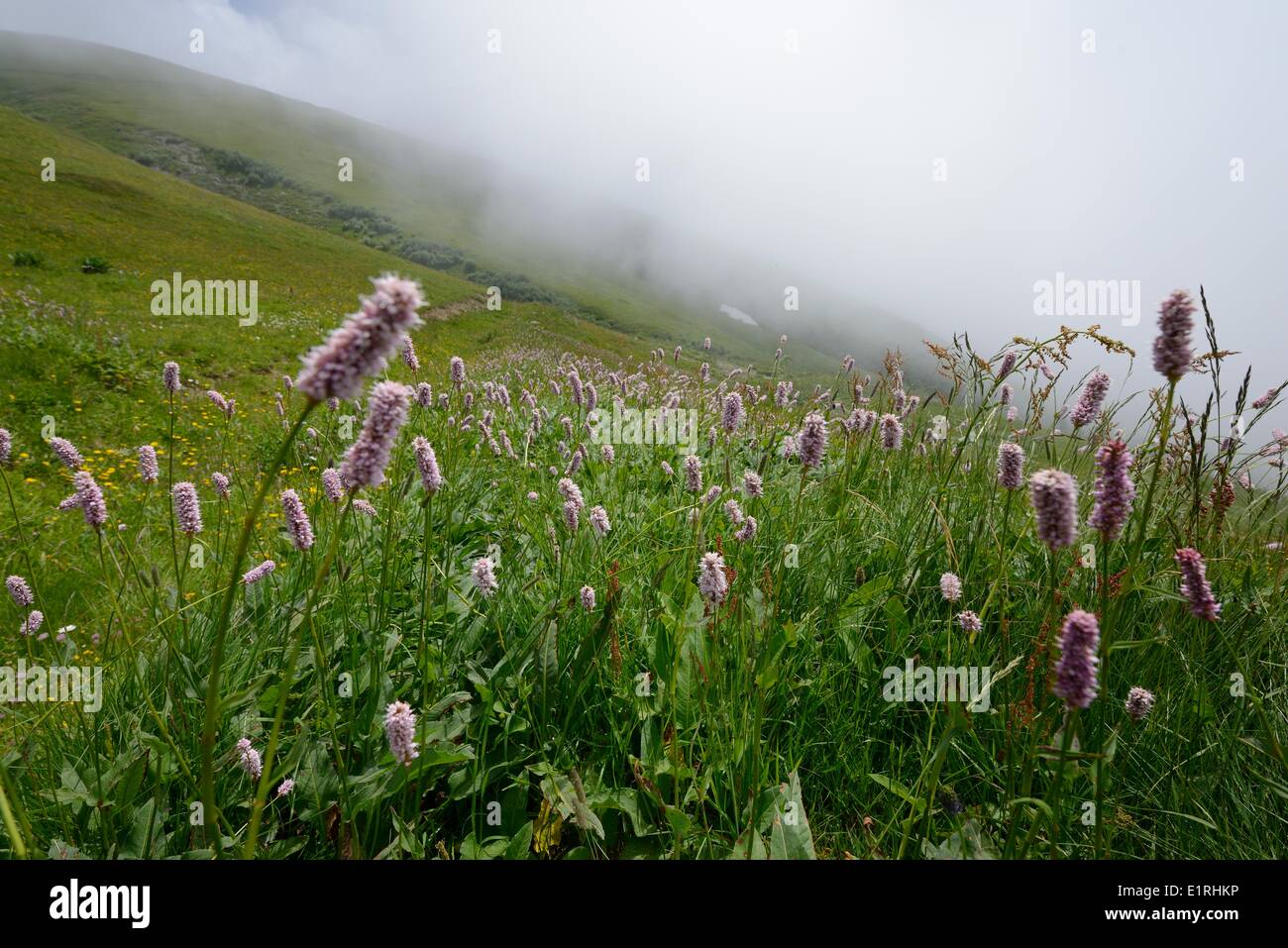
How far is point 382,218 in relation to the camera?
111 m

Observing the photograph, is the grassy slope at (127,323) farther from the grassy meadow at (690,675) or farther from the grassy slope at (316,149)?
the grassy slope at (316,149)

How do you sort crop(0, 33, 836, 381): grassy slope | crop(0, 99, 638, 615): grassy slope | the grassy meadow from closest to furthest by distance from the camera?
the grassy meadow
crop(0, 99, 638, 615): grassy slope
crop(0, 33, 836, 381): grassy slope

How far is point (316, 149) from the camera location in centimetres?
15000

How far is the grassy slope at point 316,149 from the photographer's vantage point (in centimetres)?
11369

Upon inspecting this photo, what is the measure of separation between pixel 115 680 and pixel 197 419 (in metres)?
10.2

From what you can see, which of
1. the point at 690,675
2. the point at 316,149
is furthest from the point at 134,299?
the point at 316,149

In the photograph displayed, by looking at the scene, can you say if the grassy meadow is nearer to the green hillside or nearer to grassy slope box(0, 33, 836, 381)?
the green hillside

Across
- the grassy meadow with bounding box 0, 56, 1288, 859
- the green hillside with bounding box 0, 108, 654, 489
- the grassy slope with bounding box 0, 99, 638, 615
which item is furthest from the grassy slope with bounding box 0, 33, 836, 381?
the grassy meadow with bounding box 0, 56, 1288, 859

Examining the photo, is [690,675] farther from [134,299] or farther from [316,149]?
[316,149]

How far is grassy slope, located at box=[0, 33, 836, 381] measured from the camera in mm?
113688

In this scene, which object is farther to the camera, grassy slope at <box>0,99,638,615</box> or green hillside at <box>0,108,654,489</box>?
green hillside at <box>0,108,654,489</box>

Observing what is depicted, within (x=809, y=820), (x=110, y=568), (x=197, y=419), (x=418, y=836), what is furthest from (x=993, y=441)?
(x=197, y=419)

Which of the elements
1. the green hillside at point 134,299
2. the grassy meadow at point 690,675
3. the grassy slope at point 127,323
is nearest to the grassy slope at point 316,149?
the green hillside at point 134,299

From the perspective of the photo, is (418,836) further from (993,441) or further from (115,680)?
(993,441)
